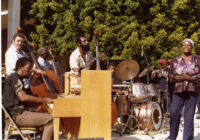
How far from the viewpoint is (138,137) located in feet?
27.5

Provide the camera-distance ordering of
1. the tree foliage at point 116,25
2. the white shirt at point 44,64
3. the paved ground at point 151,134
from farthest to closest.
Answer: the tree foliage at point 116,25
the white shirt at point 44,64
the paved ground at point 151,134

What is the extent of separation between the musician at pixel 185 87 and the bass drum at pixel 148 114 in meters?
2.76

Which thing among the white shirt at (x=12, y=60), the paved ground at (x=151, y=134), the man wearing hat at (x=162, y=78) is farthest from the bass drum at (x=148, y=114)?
the white shirt at (x=12, y=60)

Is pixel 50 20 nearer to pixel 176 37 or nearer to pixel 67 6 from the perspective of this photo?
pixel 67 6

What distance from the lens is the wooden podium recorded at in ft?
16.1

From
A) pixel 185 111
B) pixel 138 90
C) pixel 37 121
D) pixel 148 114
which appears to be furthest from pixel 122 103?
pixel 37 121

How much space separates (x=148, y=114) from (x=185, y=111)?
3.06 meters

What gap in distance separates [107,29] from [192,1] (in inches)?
212

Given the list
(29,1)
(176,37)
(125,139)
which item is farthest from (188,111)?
(29,1)

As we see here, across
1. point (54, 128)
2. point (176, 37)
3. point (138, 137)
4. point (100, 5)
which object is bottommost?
point (138, 137)

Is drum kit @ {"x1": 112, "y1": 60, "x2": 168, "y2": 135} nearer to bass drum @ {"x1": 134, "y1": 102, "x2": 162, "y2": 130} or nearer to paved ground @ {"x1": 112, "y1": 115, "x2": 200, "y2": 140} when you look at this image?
bass drum @ {"x1": 134, "y1": 102, "x2": 162, "y2": 130}

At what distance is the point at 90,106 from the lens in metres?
5.04

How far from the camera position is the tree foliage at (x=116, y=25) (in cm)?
1569

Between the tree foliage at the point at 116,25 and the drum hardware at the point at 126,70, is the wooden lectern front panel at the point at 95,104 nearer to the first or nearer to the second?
the drum hardware at the point at 126,70
